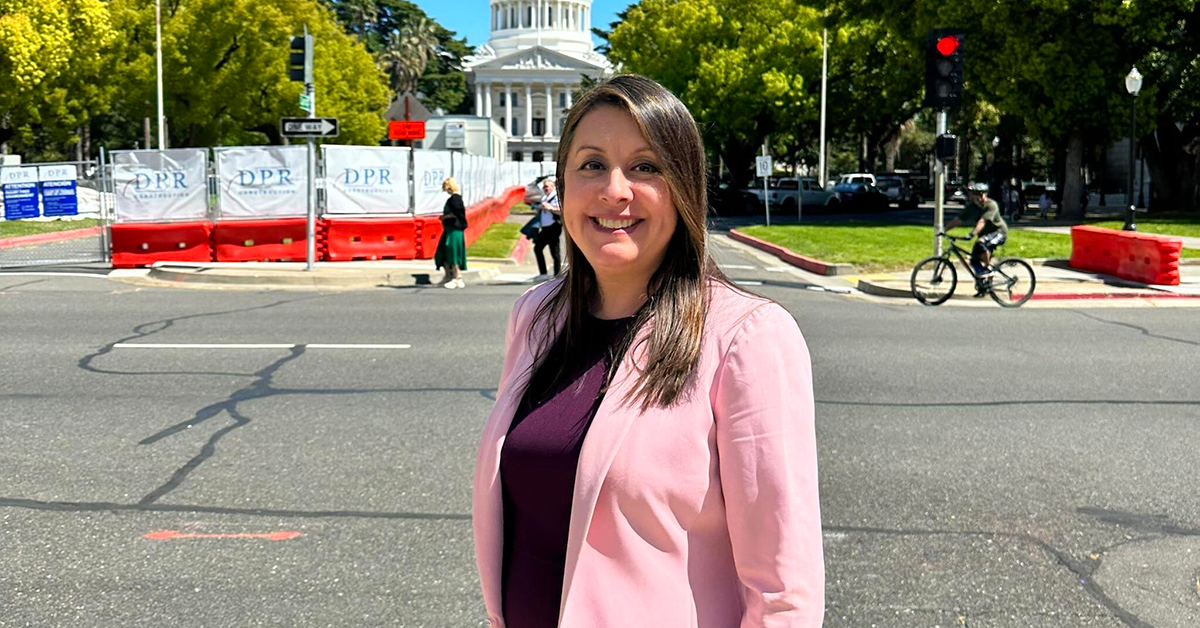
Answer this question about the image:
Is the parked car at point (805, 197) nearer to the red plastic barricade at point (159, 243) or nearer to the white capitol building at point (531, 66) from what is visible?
the red plastic barricade at point (159, 243)

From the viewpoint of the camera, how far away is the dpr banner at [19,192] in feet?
82.5

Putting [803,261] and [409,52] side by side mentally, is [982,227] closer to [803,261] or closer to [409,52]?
[803,261]

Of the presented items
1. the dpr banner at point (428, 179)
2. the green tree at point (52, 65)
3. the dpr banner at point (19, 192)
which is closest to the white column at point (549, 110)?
the green tree at point (52, 65)

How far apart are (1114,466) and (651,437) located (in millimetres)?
→ 5409

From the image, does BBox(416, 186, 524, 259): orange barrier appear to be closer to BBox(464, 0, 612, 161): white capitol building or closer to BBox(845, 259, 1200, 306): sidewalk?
BBox(845, 259, 1200, 306): sidewalk

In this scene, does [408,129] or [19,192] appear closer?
[408,129]

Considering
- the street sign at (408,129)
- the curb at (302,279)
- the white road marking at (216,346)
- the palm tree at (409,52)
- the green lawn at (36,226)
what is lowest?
the white road marking at (216,346)

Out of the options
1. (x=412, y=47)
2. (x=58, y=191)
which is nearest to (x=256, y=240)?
(x=58, y=191)

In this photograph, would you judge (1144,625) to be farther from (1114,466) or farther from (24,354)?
(24,354)

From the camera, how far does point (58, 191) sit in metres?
25.9

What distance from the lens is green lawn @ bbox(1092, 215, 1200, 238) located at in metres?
29.6

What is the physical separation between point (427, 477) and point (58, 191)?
22576mm

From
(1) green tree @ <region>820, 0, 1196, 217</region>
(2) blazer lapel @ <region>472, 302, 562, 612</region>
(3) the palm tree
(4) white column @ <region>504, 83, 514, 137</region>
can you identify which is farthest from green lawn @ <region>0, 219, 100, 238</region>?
(4) white column @ <region>504, 83, 514, 137</region>

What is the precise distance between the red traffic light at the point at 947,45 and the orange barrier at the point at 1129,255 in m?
4.00
